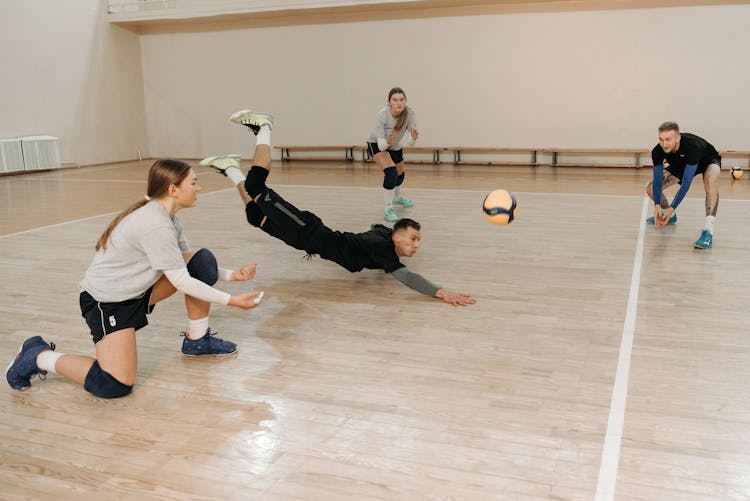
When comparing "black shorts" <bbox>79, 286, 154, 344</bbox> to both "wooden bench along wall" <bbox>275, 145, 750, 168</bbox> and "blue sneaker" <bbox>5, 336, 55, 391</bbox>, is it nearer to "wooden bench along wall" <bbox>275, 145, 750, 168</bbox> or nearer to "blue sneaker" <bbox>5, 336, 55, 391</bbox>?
"blue sneaker" <bbox>5, 336, 55, 391</bbox>

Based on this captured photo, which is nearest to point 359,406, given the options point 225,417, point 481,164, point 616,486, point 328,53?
point 225,417

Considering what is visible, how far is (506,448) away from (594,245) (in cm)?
345

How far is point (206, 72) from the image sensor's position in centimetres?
1408

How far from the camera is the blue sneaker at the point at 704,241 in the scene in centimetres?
529

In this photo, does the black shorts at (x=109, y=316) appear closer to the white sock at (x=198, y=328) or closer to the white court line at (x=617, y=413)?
the white sock at (x=198, y=328)

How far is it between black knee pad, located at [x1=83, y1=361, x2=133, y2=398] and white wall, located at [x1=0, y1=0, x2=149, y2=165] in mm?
10480

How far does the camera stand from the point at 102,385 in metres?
2.77

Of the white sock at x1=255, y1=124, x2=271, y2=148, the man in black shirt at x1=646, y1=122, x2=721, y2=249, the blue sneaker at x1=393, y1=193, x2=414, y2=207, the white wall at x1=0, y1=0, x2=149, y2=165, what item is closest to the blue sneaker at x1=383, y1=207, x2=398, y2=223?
the blue sneaker at x1=393, y1=193, x2=414, y2=207

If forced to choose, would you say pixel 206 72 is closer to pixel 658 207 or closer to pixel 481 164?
pixel 481 164

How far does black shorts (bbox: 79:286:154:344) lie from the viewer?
2.80 m

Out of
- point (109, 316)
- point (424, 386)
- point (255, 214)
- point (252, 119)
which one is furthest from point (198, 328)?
point (252, 119)

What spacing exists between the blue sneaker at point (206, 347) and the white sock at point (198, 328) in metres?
0.02

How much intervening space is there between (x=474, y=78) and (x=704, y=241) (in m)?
7.55

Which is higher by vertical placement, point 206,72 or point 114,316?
point 206,72
